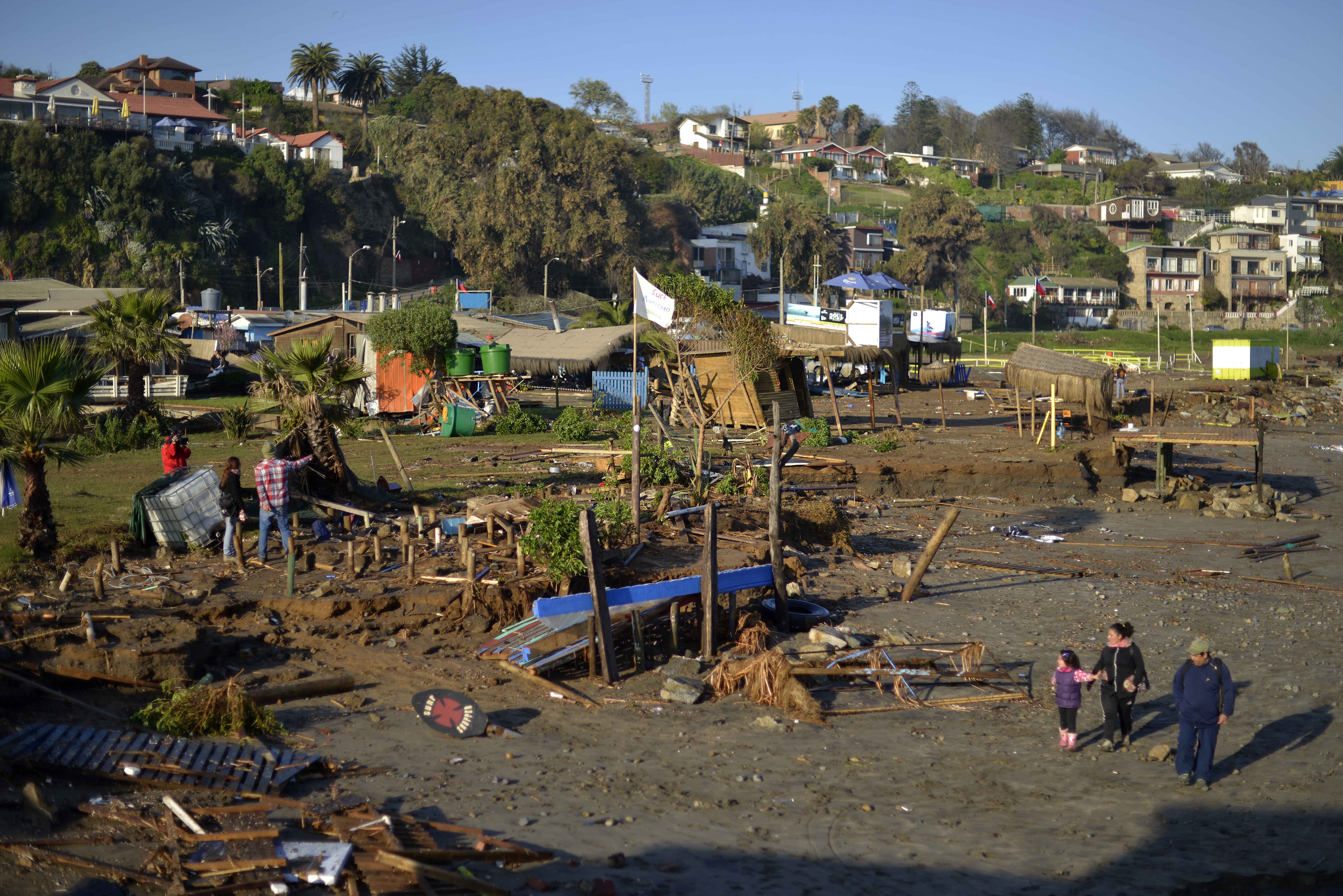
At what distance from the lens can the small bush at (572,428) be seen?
25391mm

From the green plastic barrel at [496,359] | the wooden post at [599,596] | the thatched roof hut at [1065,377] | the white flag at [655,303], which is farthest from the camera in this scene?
the green plastic barrel at [496,359]

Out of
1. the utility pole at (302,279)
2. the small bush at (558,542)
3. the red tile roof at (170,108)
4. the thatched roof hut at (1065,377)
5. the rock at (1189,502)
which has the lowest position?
the rock at (1189,502)

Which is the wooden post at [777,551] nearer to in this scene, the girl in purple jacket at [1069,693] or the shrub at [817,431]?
the girl in purple jacket at [1069,693]

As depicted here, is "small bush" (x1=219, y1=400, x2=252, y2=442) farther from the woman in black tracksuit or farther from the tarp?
the tarp

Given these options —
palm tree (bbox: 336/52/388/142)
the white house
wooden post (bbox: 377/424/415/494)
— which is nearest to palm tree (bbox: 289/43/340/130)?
palm tree (bbox: 336/52/388/142)

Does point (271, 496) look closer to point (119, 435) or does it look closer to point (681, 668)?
point (681, 668)

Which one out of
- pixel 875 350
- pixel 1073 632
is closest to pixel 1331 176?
pixel 875 350

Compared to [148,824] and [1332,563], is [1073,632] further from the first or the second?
[148,824]

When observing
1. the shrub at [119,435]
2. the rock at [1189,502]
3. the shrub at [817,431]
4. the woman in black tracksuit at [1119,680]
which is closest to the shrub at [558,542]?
the woman in black tracksuit at [1119,680]

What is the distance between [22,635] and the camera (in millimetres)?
10195

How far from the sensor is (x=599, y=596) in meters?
11.0

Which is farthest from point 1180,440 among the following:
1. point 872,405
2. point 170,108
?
point 170,108

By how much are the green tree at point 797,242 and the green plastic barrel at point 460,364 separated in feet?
177

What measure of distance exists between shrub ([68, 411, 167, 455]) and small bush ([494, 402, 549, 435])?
807 cm
